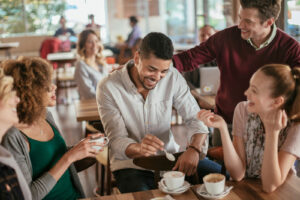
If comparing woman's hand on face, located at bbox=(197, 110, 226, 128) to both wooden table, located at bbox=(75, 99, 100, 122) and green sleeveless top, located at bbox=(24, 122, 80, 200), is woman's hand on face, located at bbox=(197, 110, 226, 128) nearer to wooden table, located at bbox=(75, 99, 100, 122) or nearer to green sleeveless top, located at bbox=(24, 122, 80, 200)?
green sleeveless top, located at bbox=(24, 122, 80, 200)

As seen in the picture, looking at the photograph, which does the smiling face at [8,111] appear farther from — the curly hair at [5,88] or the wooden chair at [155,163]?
the wooden chair at [155,163]

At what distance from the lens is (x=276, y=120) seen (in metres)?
1.61

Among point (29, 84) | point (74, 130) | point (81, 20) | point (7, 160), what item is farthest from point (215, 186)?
point (81, 20)

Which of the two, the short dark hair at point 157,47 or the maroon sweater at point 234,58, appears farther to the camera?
the maroon sweater at point 234,58

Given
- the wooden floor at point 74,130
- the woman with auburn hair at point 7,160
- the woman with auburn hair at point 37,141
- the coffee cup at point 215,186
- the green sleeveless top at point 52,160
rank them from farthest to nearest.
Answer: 1. the wooden floor at point 74,130
2. the green sleeveless top at point 52,160
3. the woman with auburn hair at point 37,141
4. the coffee cup at point 215,186
5. the woman with auburn hair at point 7,160

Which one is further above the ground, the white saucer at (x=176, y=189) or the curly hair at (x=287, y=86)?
the curly hair at (x=287, y=86)

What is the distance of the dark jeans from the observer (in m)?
2.10

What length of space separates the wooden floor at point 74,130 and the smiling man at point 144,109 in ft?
4.31

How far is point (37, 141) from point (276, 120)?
1.04 meters

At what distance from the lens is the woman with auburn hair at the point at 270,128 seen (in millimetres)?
1638

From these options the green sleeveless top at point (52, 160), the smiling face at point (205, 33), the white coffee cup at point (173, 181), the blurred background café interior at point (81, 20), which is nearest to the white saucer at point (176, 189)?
the white coffee cup at point (173, 181)

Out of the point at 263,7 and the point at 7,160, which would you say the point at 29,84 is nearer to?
the point at 7,160

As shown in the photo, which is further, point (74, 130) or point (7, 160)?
point (74, 130)

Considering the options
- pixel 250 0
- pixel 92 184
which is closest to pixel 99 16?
pixel 92 184
